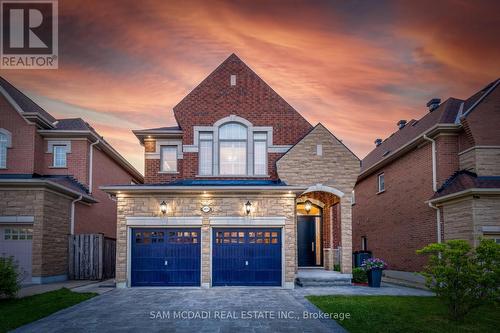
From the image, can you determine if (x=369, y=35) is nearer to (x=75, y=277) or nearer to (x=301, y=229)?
(x=301, y=229)

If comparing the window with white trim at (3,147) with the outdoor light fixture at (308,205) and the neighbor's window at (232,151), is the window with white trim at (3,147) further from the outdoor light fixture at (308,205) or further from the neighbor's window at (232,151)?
the outdoor light fixture at (308,205)

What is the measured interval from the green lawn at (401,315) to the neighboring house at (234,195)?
3977mm

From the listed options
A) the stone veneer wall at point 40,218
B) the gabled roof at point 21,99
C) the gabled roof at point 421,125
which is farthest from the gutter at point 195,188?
the gabled roof at point 21,99

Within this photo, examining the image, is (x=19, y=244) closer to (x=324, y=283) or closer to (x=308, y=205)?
(x=324, y=283)

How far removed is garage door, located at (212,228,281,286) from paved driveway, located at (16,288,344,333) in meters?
1.56

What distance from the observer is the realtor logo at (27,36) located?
16438 millimetres

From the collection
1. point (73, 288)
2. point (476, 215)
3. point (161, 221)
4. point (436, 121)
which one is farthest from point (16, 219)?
point (436, 121)

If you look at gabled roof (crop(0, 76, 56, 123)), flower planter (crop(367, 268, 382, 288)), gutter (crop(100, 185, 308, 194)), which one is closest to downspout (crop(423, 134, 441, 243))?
flower planter (crop(367, 268, 382, 288))

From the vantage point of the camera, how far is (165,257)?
16047mm

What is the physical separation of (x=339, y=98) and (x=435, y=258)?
13.0 meters

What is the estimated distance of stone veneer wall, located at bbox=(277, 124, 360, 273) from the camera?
680 inches

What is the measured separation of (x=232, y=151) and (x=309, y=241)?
617 centimetres

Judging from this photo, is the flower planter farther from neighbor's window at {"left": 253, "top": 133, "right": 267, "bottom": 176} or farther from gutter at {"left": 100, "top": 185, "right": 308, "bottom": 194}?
neighbor's window at {"left": 253, "top": 133, "right": 267, "bottom": 176}

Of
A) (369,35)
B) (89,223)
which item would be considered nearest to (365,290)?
(369,35)
